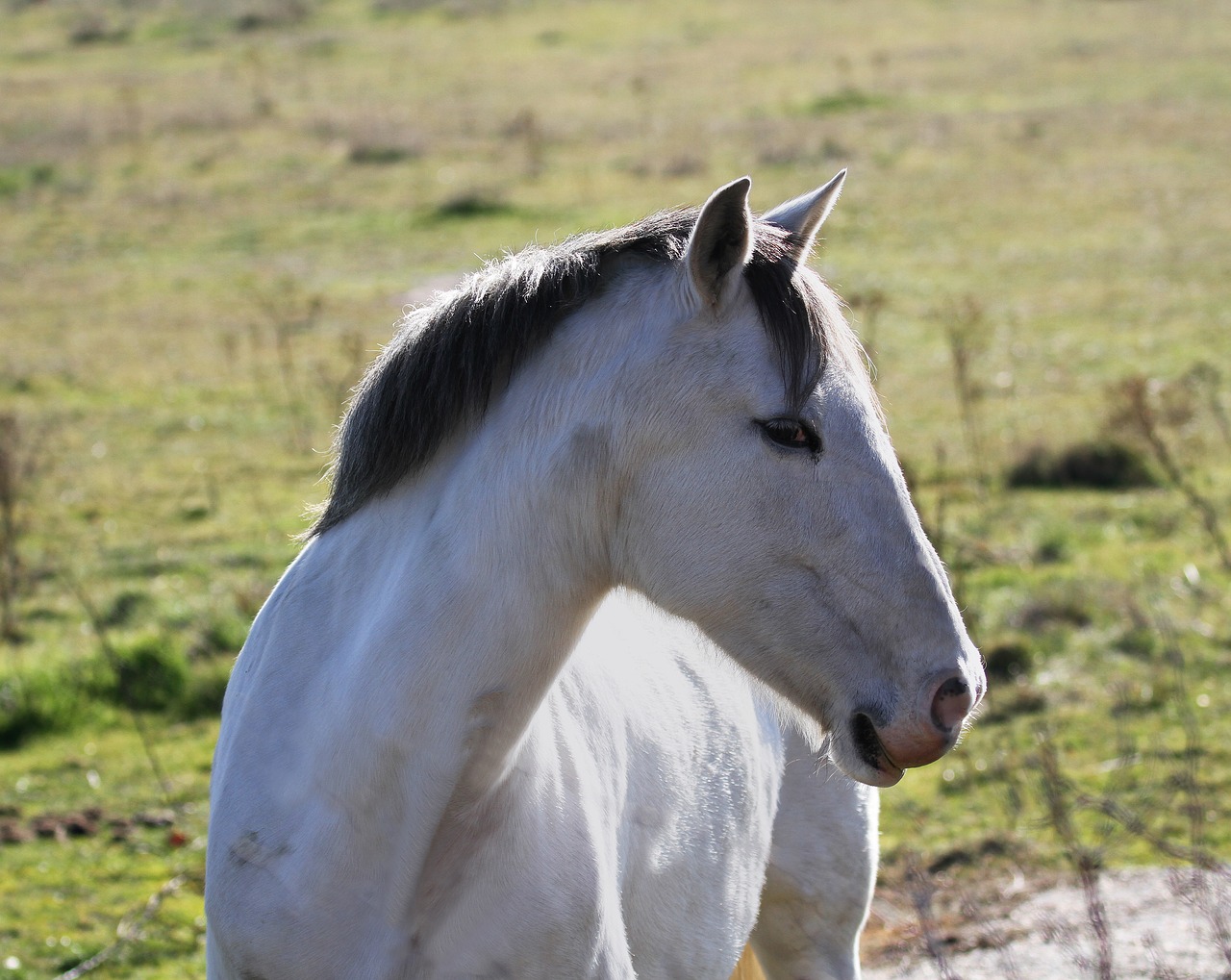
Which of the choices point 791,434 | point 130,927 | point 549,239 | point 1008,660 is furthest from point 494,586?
point 549,239

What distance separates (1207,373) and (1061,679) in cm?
563

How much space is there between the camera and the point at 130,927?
4953 mm

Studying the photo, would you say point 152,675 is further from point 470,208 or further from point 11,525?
point 470,208

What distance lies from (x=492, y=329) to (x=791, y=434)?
555mm

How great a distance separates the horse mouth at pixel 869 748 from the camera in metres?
2.34

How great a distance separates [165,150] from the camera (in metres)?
25.1

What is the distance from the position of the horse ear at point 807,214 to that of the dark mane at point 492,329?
0.09 meters

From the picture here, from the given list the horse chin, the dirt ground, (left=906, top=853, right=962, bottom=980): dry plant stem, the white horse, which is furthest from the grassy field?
the white horse

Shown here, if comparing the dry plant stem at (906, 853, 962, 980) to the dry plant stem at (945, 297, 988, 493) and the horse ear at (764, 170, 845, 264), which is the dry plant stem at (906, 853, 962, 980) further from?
the dry plant stem at (945, 297, 988, 493)

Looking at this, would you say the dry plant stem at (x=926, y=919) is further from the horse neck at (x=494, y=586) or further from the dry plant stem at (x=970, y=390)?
the dry plant stem at (x=970, y=390)

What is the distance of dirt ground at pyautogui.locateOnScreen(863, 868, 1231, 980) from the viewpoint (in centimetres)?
428

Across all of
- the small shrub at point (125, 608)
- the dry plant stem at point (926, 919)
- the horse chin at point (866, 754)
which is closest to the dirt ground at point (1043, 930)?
the dry plant stem at point (926, 919)

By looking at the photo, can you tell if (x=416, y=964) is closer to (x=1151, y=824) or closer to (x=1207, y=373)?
(x=1151, y=824)

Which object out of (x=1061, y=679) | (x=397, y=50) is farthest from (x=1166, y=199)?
(x=397, y=50)
